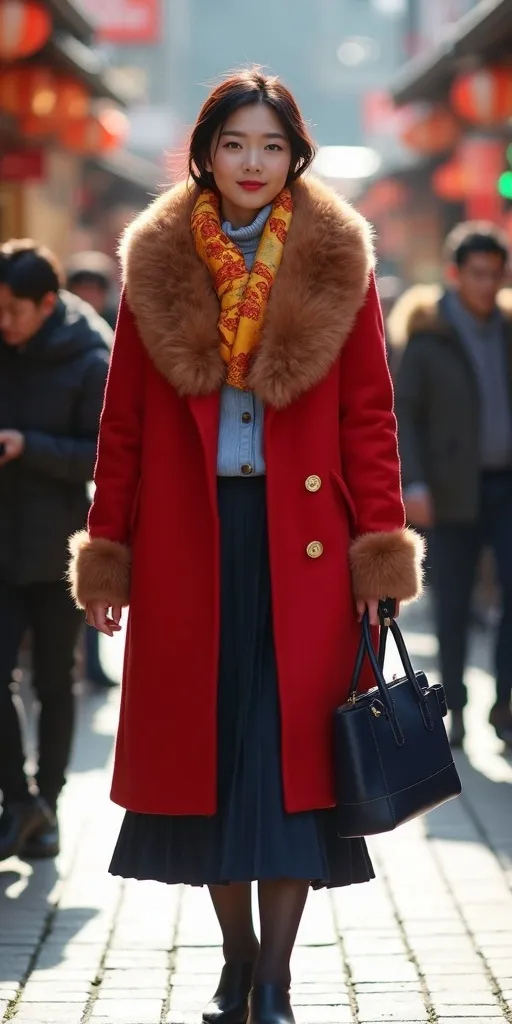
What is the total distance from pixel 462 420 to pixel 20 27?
5.37 meters

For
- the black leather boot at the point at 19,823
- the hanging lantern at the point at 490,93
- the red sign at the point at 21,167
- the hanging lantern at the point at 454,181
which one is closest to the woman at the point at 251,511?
the black leather boot at the point at 19,823

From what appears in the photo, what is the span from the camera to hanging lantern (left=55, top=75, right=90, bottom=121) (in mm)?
13469

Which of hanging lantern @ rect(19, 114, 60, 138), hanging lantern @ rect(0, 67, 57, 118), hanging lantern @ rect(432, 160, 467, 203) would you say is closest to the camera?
hanging lantern @ rect(0, 67, 57, 118)

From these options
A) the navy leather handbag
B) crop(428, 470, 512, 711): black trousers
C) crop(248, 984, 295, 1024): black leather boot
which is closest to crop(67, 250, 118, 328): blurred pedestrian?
crop(428, 470, 512, 711): black trousers

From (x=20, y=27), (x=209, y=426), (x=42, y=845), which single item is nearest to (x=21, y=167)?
(x=20, y=27)

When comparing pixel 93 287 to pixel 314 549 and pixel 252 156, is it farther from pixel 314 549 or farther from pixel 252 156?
pixel 314 549

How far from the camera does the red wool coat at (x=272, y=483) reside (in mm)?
3781

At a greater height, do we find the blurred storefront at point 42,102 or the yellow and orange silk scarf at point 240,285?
the blurred storefront at point 42,102

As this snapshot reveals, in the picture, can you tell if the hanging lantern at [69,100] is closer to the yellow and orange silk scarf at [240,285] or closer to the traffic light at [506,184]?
the traffic light at [506,184]

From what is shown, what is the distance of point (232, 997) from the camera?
3965 mm

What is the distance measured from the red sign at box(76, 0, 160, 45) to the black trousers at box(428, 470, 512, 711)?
26.7 meters

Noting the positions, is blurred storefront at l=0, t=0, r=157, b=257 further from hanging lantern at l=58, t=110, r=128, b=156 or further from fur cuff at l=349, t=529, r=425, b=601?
fur cuff at l=349, t=529, r=425, b=601

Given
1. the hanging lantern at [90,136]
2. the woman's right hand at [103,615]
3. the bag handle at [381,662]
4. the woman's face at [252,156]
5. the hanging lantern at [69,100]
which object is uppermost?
the hanging lantern at [90,136]

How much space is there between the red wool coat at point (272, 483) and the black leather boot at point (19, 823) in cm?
154
